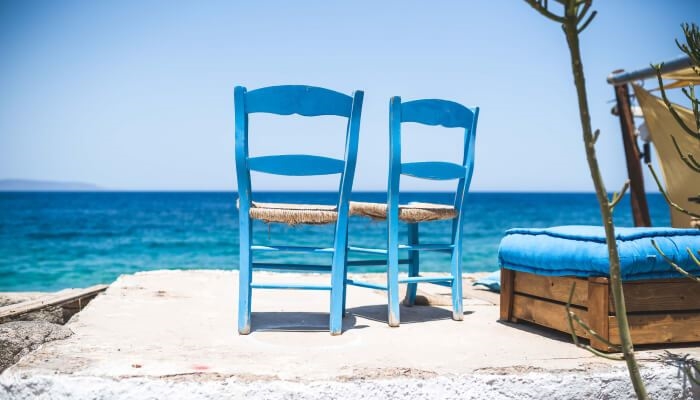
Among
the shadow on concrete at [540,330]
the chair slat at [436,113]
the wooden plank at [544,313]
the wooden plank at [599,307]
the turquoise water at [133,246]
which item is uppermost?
the chair slat at [436,113]

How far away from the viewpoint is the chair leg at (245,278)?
3.29 meters

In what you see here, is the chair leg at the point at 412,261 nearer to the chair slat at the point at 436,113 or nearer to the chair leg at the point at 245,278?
the chair slat at the point at 436,113

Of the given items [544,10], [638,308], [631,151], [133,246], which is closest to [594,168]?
[544,10]

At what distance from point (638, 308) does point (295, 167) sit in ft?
6.37

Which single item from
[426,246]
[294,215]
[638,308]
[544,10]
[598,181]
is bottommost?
[638,308]

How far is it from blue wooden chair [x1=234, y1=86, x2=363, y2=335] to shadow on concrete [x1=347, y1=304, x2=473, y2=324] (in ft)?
2.12

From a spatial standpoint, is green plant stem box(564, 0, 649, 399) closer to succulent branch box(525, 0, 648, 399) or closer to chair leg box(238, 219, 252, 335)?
succulent branch box(525, 0, 648, 399)

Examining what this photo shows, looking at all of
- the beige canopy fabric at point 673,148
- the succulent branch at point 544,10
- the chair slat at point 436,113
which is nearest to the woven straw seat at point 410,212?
the chair slat at point 436,113

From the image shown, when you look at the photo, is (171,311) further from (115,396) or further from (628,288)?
(628,288)

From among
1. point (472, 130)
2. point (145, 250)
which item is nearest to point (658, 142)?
point (472, 130)

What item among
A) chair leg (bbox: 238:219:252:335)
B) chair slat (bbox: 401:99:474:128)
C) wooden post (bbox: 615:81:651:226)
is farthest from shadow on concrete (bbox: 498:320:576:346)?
wooden post (bbox: 615:81:651:226)

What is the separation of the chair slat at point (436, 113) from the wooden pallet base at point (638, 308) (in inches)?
43.0

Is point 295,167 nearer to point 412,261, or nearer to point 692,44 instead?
point 412,261

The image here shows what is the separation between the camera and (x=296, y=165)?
3365 millimetres
